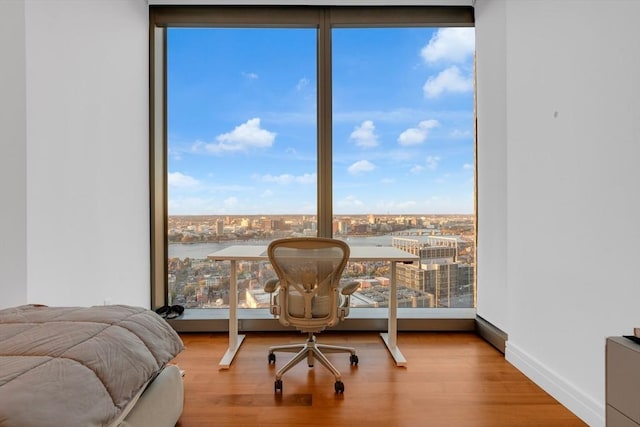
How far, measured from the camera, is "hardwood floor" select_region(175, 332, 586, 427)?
6.03 ft

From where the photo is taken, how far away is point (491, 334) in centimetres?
283

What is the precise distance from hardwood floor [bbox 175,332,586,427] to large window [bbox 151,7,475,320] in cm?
75

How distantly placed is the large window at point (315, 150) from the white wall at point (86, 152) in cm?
32

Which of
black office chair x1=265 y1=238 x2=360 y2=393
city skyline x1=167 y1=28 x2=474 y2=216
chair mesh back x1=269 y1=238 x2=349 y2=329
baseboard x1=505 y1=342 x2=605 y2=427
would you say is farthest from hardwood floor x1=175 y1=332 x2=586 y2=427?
city skyline x1=167 y1=28 x2=474 y2=216

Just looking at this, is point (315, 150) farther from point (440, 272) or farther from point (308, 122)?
point (440, 272)

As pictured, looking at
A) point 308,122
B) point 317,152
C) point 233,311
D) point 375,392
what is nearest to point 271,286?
point 233,311

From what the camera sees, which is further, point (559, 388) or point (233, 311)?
point (233, 311)

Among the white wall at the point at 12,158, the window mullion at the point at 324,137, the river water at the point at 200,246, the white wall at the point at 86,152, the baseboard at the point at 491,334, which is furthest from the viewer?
the river water at the point at 200,246

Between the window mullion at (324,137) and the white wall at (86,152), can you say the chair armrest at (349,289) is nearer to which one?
the window mullion at (324,137)

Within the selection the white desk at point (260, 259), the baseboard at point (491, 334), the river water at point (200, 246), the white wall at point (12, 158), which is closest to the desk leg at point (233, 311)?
the white desk at point (260, 259)

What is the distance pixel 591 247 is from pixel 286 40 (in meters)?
2.97

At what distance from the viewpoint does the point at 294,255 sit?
7.03 ft

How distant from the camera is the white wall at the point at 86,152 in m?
1.92

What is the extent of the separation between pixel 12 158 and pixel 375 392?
8.04 feet
